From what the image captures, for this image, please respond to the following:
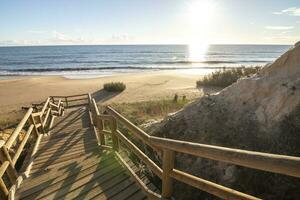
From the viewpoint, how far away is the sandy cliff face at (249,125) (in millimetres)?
4254

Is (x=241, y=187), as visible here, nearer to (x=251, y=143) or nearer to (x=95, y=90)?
(x=251, y=143)

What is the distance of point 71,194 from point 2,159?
1.53m

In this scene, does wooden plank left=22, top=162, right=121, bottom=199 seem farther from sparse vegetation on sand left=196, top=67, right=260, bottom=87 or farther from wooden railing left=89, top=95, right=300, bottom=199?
sparse vegetation on sand left=196, top=67, right=260, bottom=87

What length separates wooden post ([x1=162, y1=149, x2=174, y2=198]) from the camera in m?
3.26

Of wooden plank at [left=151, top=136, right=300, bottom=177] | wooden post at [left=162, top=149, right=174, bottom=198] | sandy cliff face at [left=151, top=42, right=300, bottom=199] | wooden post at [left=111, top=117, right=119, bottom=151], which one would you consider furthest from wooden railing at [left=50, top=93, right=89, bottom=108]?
wooden plank at [left=151, top=136, right=300, bottom=177]

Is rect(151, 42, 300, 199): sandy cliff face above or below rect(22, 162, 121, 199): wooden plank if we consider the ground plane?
above

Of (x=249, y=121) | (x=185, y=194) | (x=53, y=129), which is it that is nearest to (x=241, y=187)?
(x=185, y=194)

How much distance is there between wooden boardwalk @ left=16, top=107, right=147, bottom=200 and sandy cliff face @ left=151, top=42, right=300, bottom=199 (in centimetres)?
143

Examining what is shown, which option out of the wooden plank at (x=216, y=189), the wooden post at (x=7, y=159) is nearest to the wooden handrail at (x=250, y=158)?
the wooden plank at (x=216, y=189)

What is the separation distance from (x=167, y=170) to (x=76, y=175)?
2.41 m

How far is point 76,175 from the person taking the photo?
15.8ft

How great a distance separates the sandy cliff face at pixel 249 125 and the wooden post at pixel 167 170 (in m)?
1.61

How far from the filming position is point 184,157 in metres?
5.46

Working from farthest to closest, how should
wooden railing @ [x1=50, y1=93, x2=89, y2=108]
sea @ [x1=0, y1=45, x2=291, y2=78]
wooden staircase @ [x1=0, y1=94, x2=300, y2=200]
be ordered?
sea @ [x1=0, y1=45, x2=291, y2=78] < wooden railing @ [x1=50, y1=93, x2=89, y2=108] < wooden staircase @ [x1=0, y1=94, x2=300, y2=200]
